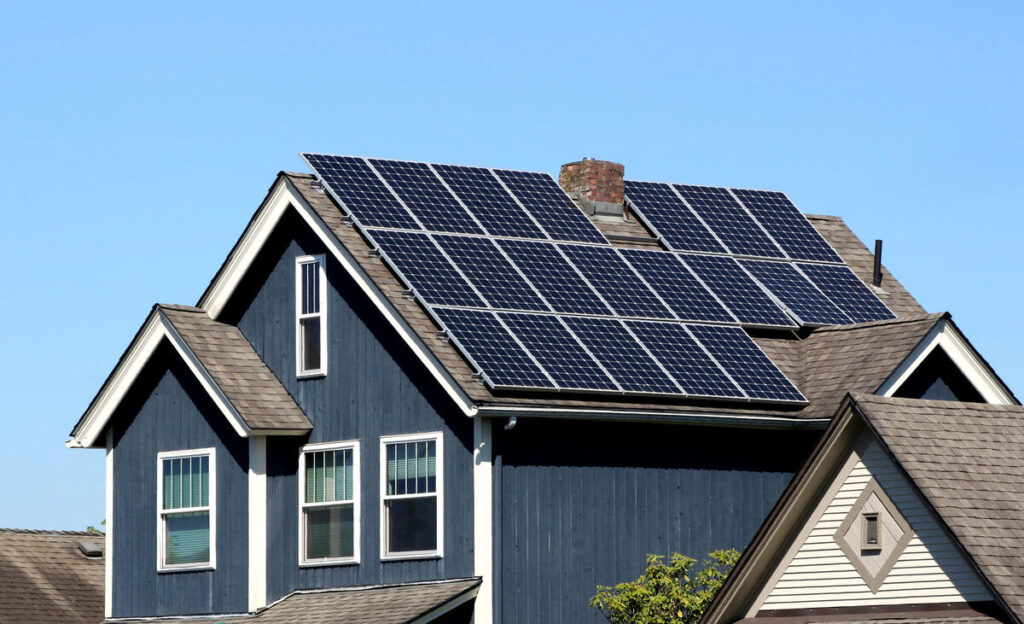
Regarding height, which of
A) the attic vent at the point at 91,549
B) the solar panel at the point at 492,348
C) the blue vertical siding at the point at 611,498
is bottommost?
the blue vertical siding at the point at 611,498

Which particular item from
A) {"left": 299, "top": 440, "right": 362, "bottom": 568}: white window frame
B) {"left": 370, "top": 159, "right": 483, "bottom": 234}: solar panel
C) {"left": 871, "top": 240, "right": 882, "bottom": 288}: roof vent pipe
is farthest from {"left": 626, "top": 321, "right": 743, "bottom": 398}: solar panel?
{"left": 871, "top": 240, "right": 882, "bottom": 288}: roof vent pipe

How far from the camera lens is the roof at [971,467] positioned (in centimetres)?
2180

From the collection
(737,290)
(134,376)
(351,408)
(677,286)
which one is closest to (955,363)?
(737,290)

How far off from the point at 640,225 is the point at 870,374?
6.00 metres

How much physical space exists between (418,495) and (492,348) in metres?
2.56

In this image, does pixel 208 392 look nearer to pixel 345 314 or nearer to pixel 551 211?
pixel 345 314

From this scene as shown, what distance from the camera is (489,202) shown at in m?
32.8

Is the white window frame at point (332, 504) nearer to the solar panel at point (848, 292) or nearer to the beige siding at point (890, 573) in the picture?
the beige siding at point (890, 573)

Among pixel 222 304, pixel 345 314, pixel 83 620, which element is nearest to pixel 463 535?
pixel 345 314

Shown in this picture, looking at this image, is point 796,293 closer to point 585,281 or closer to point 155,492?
point 585,281

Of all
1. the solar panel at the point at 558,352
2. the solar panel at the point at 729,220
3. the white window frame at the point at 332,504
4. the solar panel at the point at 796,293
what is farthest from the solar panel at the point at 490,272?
the solar panel at the point at 729,220

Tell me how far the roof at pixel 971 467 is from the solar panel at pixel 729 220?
1035 centimetres

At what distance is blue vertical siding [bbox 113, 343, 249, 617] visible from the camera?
102 ft

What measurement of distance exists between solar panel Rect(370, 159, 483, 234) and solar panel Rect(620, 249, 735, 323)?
2890 millimetres
